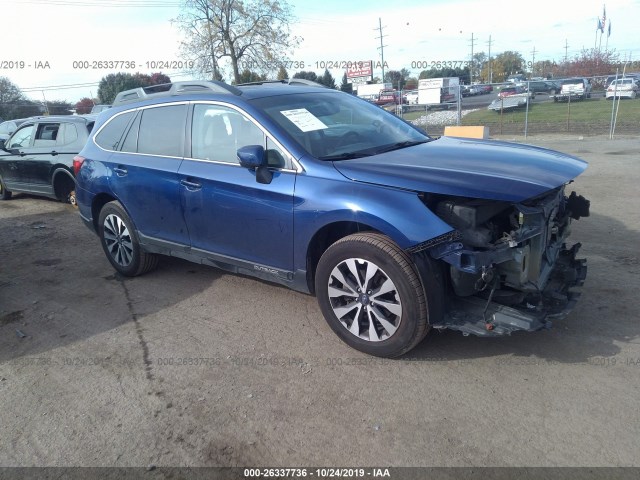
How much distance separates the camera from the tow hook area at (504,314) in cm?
330

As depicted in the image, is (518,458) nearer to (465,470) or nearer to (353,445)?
(465,470)

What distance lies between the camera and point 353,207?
3545 mm

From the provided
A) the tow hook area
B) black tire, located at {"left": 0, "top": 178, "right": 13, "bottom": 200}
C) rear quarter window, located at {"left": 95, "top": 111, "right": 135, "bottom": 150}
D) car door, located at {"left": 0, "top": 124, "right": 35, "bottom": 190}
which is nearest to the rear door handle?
rear quarter window, located at {"left": 95, "top": 111, "right": 135, "bottom": 150}

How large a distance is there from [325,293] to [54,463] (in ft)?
6.41

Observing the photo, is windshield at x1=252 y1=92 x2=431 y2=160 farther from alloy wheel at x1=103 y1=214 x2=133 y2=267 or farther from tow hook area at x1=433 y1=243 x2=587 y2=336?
alloy wheel at x1=103 y1=214 x2=133 y2=267

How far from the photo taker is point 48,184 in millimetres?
9484

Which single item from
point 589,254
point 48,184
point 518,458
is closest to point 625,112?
point 589,254

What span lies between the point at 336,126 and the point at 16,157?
319 inches

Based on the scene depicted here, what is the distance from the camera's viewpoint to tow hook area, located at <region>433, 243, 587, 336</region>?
10.8 feet

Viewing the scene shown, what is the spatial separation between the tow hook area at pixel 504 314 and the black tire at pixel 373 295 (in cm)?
21

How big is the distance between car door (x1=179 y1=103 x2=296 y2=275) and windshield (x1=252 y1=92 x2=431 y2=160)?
0.77 feet

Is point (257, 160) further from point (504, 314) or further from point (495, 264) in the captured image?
point (504, 314)

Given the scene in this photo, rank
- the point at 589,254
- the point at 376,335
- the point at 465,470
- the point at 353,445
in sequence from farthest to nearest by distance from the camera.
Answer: the point at 589,254 < the point at 376,335 < the point at 353,445 < the point at 465,470

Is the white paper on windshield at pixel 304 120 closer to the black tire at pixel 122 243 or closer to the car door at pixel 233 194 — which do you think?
the car door at pixel 233 194
